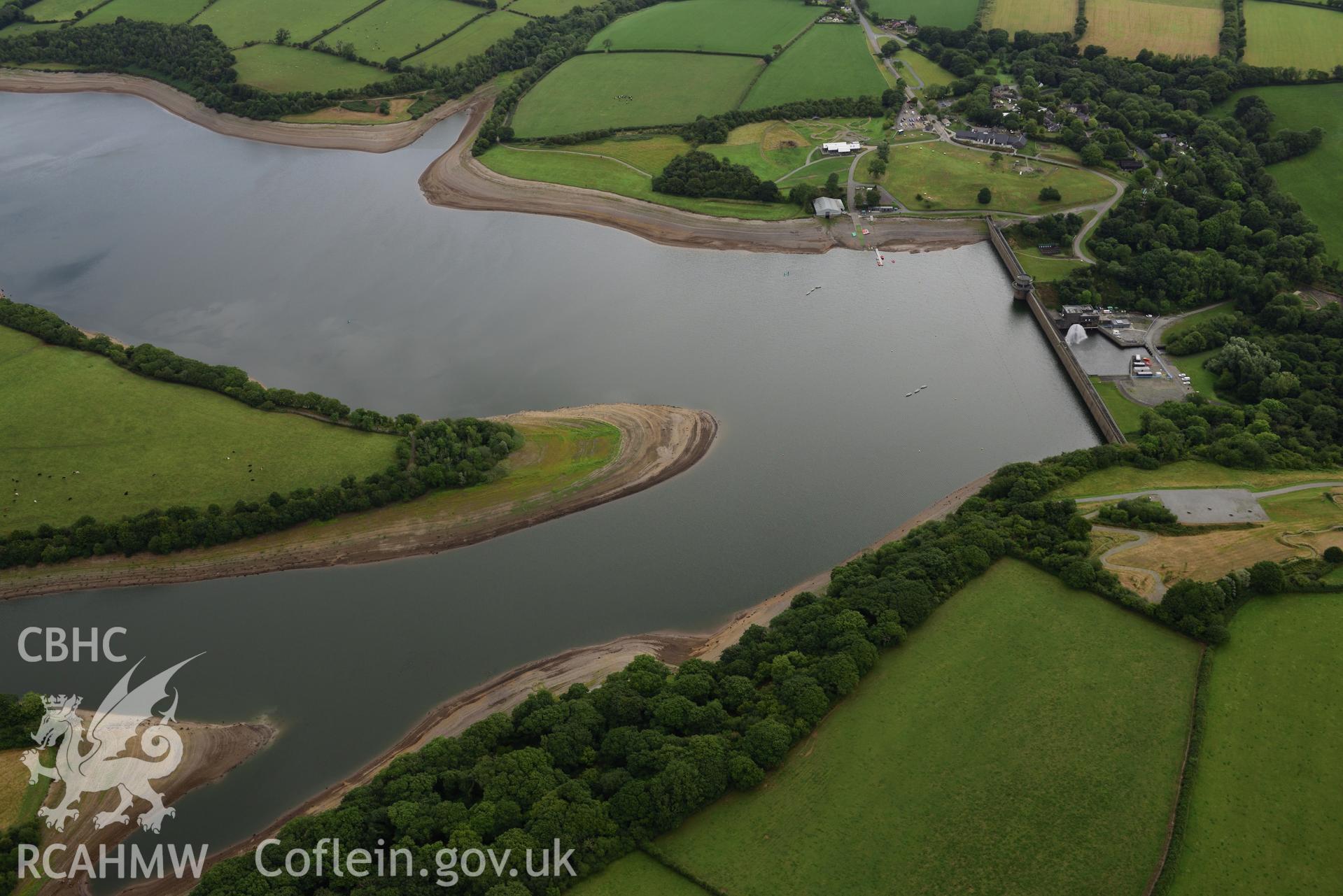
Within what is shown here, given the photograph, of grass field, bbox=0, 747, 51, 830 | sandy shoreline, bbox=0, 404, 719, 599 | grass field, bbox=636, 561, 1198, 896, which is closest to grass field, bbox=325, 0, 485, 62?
sandy shoreline, bbox=0, 404, 719, 599

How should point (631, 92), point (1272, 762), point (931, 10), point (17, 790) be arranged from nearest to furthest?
point (1272, 762) < point (17, 790) < point (631, 92) < point (931, 10)

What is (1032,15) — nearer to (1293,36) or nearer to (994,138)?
(1293,36)

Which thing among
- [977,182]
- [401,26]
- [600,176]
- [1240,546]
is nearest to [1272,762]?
[1240,546]

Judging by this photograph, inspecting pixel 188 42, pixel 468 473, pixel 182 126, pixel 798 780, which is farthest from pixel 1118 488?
pixel 188 42

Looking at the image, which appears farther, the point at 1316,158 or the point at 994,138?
the point at 994,138

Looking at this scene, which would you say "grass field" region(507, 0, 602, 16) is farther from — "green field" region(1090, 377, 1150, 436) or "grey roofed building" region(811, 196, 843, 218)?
"green field" region(1090, 377, 1150, 436)
